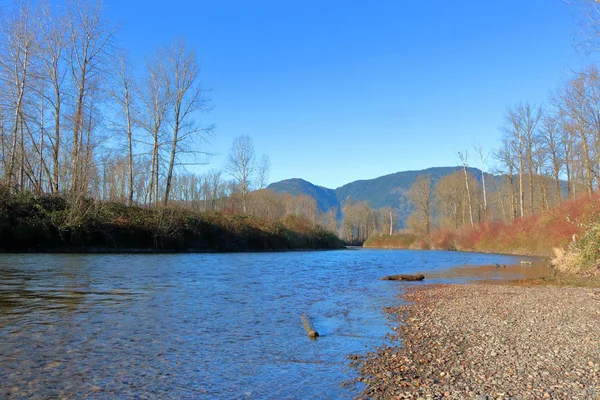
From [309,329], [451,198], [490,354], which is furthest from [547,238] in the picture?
[451,198]

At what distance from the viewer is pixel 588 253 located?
16766 millimetres

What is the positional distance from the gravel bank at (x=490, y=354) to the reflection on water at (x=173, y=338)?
604mm

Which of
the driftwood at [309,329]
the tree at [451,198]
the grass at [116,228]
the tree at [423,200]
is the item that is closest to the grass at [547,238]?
the tree at [423,200]

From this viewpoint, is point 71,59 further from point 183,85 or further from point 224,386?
point 224,386

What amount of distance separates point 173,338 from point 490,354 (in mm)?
5265

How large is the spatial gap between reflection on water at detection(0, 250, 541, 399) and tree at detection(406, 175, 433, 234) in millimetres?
72349

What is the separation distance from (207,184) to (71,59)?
2562 inches

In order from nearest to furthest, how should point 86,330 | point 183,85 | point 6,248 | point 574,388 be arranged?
point 574,388 < point 86,330 < point 6,248 < point 183,85

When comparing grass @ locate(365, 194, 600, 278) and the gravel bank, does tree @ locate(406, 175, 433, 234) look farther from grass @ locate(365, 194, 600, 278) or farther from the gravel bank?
the gravel bank

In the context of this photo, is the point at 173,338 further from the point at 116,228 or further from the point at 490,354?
the point at 116,228

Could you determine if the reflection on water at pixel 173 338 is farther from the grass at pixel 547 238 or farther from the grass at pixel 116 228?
the grass at pixel 116 228

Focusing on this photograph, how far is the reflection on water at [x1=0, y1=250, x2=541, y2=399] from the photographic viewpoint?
16.1 ft

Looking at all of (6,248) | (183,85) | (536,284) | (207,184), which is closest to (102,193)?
(6,248)

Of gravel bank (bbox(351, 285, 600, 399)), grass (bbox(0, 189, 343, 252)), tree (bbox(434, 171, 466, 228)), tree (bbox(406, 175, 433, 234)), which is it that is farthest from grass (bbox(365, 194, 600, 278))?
grass (bbox(0, 189, 343, 252))
